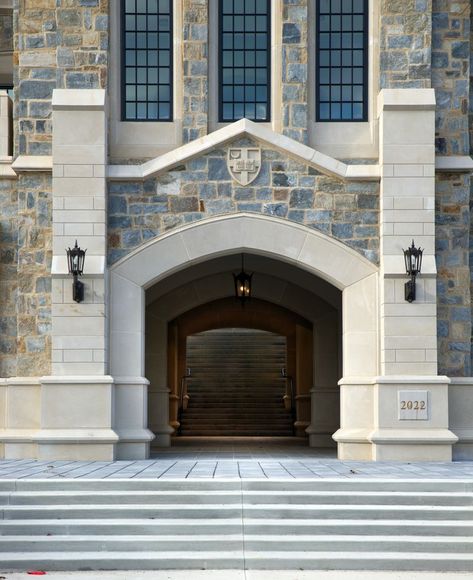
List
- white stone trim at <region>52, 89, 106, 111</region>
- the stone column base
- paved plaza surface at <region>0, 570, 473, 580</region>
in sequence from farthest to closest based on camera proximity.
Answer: white stone trim at <region>52, 89, 106, 111</region>, the stone column base, paved plaza surface at <region>0, 570, 473, 580</region>

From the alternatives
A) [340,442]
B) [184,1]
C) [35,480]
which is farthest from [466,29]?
[35,480]

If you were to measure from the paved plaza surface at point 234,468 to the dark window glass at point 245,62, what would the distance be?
5.32 meters

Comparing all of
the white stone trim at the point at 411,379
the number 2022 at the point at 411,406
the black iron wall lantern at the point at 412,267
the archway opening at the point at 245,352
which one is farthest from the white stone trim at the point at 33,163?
the number 2022 at the point at 411,406

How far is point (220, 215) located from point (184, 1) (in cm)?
339

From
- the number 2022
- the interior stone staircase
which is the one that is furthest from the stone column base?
the interior stone staircase

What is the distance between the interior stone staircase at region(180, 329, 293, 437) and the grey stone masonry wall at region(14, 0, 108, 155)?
11603 mm

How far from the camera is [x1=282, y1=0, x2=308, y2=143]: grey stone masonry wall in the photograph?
16109 millimetres

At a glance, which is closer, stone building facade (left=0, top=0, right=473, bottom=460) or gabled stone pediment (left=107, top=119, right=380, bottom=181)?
stone building facade (left=0, top=0, right=473, bottom=460)

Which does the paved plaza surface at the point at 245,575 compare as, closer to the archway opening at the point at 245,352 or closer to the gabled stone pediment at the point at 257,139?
the gabled stone pediment at the point at 257,139

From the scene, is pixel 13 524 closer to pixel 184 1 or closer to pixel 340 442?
pixel 340 442

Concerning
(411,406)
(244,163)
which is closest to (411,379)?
(411,406)

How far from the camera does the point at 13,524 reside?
439 inches

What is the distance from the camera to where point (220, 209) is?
1591cm

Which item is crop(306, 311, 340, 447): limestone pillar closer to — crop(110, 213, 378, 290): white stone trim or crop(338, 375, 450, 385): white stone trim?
crop(110, 213, 378, 290): white stone trim
